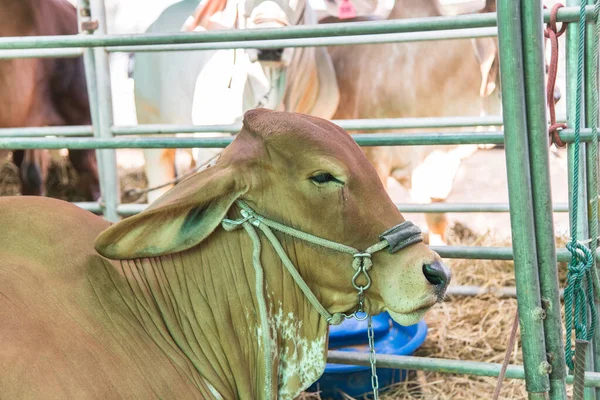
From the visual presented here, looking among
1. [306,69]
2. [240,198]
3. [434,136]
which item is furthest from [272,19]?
[240,198]

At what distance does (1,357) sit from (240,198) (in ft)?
2.07

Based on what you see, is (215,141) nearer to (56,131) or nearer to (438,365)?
(438,365)

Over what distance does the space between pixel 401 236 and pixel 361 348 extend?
5.42ft

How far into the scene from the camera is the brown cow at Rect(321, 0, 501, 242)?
5.23 metres

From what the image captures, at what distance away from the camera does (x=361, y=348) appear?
10.6ft

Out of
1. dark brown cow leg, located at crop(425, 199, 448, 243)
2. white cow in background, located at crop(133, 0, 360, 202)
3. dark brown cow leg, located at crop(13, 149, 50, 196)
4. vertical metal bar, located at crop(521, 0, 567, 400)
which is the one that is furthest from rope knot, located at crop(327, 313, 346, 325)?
dark brown cow leg, located at crop(13, 149, 50, 196)

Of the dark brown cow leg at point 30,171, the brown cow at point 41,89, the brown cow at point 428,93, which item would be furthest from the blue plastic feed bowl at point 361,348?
the dark brown cow leg at point 30,171

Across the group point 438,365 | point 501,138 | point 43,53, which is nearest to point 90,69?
point 43,53

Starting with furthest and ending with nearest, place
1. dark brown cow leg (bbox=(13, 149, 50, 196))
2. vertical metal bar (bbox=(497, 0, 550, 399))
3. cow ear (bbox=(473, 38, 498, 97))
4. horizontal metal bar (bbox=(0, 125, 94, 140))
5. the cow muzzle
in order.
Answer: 1. dark brown cow leg (bbox=(13, 149, 50, 196))
2. cow ear (bbox=(473, 38, 498, 97))
3. the cow muzzle
4. horizontal metal bar (bbox=(0, 125, 94, 140))
5. vertical metal bar (bbox=(497, 0, 550, 399))

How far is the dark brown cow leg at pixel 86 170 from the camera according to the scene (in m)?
6.02

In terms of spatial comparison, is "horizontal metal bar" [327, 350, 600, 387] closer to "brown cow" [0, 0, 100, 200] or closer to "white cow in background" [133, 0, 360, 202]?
"white cow in background" [133, 0, 360, 202]

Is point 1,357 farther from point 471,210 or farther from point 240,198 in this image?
point 471,210

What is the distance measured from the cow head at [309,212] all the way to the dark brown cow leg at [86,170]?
4504mm

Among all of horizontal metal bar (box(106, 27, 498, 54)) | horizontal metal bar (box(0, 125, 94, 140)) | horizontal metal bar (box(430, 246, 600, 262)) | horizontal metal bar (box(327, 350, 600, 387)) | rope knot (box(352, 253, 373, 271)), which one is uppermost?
horizontal metal bar (box(106, 27, 498, 54))
